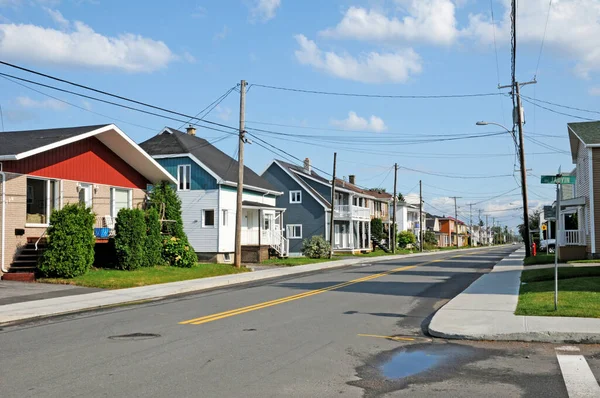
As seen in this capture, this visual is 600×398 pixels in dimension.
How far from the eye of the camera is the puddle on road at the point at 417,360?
26.4 feet

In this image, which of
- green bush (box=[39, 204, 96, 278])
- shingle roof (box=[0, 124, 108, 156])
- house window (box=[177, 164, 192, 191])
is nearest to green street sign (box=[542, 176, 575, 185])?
green bush (box=[39, 204, 96, 278])

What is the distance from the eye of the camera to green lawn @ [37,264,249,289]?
67.1ft

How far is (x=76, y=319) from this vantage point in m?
13.2

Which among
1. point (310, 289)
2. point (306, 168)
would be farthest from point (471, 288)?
point (306, 168)

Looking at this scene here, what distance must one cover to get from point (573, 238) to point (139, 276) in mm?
26618

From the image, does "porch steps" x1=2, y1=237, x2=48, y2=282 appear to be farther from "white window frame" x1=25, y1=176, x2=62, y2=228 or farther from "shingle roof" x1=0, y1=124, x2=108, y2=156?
"shingle roof" x1=0, y1=124, x2=108, y2=156

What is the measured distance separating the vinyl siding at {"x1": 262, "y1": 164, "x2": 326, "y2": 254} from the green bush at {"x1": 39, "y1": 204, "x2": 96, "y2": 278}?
3707 centimetres

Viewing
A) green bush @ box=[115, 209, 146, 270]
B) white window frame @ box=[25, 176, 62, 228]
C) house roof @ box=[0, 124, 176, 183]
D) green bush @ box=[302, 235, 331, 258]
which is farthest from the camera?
green bush @ box=[302, 235, 331, 258]

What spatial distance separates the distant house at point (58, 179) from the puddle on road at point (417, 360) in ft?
51.0

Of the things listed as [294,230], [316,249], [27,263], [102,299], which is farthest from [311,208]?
[102,299]

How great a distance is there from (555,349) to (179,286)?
14.2 m

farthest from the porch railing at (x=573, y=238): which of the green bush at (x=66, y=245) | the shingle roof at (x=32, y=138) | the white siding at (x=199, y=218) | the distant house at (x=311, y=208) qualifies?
the green bush at (x=66, y=245)

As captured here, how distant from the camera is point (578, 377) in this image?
25.3ft

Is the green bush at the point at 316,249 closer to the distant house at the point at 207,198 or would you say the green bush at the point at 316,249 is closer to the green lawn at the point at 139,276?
the distant house at the point at 207,198
